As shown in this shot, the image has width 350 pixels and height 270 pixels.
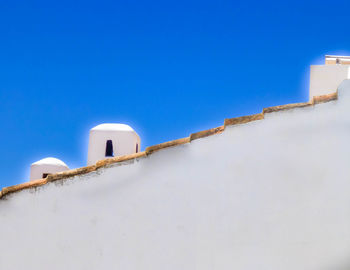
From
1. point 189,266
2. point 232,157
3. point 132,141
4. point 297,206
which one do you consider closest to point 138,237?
point 189,266

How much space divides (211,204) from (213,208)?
4 centimetres

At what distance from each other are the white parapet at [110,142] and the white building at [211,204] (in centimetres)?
1552

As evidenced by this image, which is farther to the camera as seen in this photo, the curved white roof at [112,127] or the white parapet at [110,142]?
the curved white roof at [112,127]

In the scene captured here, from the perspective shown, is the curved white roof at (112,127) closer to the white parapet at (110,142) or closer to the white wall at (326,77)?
the white parapet at (110,142)

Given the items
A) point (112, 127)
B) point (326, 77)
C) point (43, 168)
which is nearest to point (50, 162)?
point (43, 168)

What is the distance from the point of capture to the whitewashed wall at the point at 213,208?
4285 millimetres

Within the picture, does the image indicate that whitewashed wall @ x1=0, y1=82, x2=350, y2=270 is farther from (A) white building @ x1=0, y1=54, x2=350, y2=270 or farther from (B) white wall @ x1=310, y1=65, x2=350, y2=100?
(B) white wall @ x1=310, y1=65, x2=350, y2=100

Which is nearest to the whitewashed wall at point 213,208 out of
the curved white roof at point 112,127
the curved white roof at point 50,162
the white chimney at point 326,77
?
the white chimney at point 326,77

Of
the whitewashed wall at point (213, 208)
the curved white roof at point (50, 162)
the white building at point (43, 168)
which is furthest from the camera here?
the curved white roof at point (50, 162)

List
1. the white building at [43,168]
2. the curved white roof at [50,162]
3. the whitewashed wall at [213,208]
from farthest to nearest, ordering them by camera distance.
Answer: the curved white roof at [50,162], the white building at [43,168], the whitewashed wall at [213,208]

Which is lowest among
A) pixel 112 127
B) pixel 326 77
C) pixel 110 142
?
pixel 326 77

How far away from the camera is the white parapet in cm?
1998

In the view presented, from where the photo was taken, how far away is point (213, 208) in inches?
170

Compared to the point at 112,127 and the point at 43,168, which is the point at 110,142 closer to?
the point at 112,127
